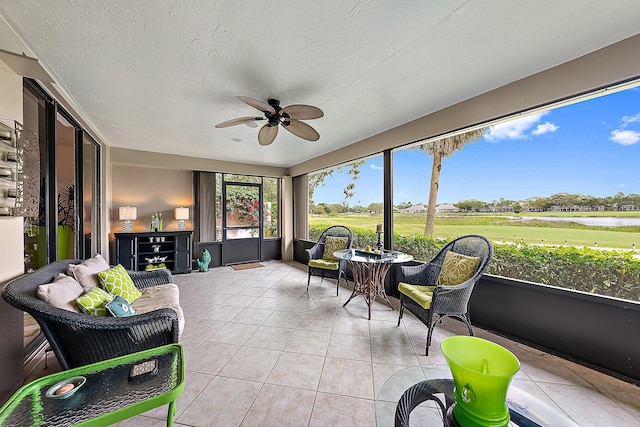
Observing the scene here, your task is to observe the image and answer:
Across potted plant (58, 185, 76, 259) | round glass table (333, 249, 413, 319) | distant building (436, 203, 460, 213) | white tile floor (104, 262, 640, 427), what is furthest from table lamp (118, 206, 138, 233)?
distant building (436, 203, 460, 213)

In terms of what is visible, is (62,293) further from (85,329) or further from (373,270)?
(373,270)

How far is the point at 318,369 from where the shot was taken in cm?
199

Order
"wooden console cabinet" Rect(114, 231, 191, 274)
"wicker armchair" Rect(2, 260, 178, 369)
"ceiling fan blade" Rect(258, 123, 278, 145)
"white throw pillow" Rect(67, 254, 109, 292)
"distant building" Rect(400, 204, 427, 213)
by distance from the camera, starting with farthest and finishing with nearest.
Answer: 1. "wooden console cabinet" Rect(114, 231, 191, 274)
2. "distant building" Rect(400, 204, 427, 213)
3. "ceiling fan blade" Rect(258, 123, 278, 145)
4. "white throw pillow" Rect(67, 254, 109, 292)
5. "wicker armchair" Rect(2, 260, 178, 369)

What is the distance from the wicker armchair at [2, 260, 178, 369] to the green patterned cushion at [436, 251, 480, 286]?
257 cm

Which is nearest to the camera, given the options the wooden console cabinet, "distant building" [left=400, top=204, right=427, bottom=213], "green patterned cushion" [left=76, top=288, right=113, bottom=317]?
"green patterned cushion" [left=76, top=288, right=113, bottom=317]

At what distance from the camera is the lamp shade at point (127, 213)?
15.1 ft

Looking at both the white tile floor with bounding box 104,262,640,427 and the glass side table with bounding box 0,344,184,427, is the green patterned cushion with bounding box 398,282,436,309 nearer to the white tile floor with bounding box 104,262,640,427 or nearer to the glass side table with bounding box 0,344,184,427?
the white tile floor with bounding box 104,262,640,427

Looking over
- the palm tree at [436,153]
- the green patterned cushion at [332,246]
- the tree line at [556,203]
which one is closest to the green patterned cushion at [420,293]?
the palm tree at [436,153]

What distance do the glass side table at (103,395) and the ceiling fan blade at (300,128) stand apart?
85.0 inches

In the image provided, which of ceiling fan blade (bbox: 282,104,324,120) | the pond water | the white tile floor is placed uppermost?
ceiling fan blade (bbox: 282,104,324,120)

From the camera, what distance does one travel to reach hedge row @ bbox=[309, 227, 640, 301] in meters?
1.90

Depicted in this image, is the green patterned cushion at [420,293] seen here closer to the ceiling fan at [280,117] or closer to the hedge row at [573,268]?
the hedge row at [573,268]

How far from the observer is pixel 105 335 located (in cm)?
155

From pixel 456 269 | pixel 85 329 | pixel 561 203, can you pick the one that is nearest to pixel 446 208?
pixel 456 269
